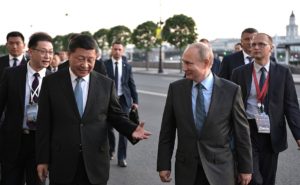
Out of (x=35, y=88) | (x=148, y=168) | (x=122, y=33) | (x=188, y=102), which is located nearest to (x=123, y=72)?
(x=148, y=168)

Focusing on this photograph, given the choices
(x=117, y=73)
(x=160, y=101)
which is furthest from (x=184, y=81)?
(x=160, y=101)

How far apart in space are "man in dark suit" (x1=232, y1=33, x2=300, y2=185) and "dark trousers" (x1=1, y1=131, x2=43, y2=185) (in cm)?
217

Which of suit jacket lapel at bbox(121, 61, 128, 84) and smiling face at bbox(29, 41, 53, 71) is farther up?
smiling face at bbox(29, 41, 53, 71)

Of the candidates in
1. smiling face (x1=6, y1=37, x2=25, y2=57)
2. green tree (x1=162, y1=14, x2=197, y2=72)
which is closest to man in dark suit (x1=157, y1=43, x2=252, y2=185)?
smiling face (x1=6, y1=37, x2=25, y2=57)

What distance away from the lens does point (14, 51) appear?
6.38 m

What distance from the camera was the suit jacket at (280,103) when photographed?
16.3ft

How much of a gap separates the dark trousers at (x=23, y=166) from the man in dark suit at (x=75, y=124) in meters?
0.77

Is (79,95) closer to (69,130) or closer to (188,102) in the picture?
(69,130)

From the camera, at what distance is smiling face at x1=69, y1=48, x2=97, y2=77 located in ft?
12.5

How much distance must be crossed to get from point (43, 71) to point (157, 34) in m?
37.3

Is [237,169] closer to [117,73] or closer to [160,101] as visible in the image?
[117,73]

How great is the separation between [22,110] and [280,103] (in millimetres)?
2552

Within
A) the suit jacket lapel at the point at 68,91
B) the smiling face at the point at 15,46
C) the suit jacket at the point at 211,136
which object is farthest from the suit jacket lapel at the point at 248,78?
the smiling face at the point at 15,46

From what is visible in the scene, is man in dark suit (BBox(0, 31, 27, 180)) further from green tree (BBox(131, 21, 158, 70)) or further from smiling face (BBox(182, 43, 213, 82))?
green tree (BBox(131, 21, 158, 70))
